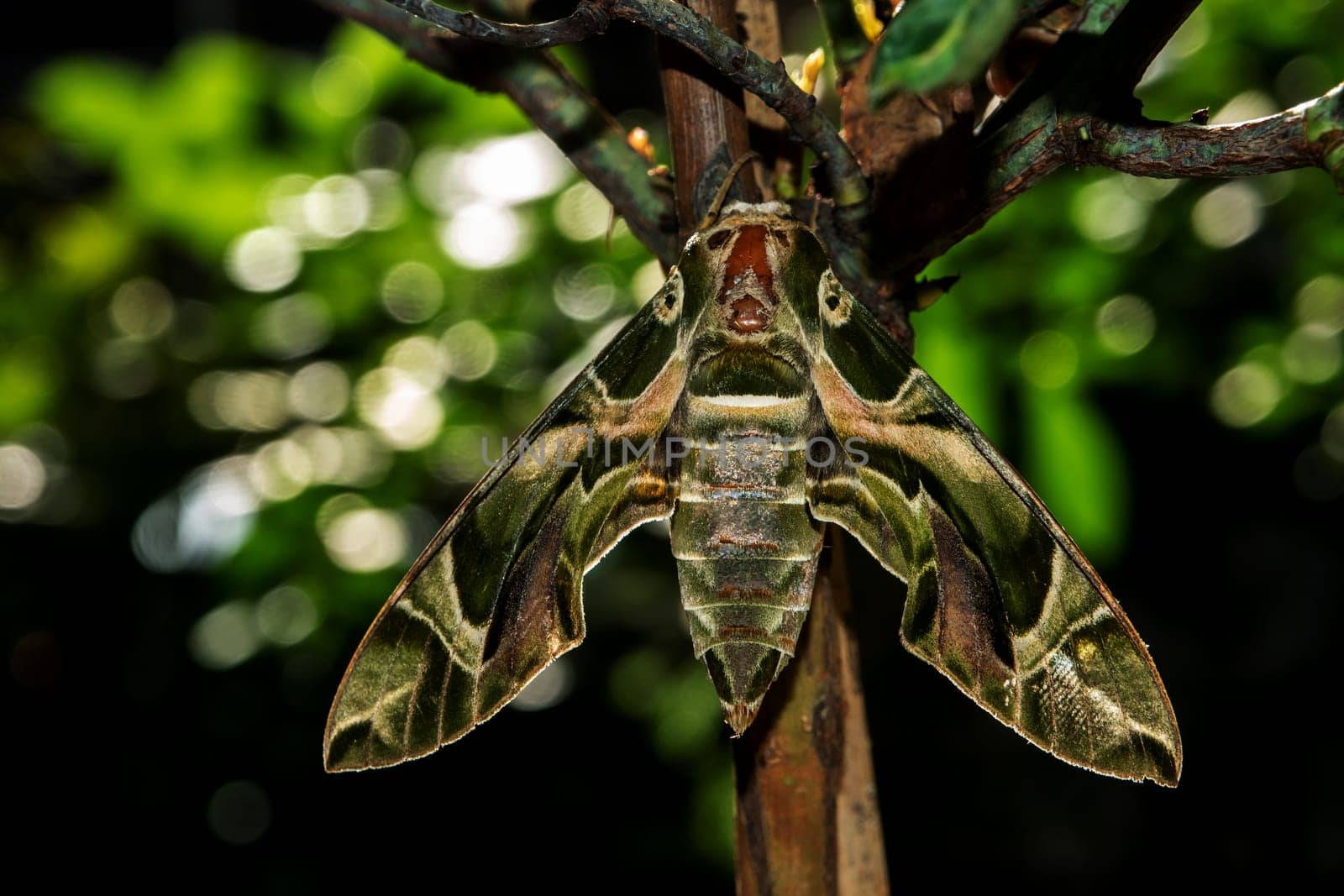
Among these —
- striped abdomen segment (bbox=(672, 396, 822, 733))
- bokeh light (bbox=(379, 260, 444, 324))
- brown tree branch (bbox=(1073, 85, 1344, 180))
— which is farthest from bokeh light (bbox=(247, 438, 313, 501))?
brown tree branch (bbox=(1073, 85, 1344, 180))

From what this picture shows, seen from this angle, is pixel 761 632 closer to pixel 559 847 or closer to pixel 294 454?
pixel 294 454

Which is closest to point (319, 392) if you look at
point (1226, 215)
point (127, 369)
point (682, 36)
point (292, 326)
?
point (292, 326)

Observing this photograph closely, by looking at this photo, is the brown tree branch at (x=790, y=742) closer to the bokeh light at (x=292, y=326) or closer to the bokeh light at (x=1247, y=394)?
the bokeh light at (x=1247, y=394)

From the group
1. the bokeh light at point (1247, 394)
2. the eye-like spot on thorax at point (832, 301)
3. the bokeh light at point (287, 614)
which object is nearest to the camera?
the eye-like spot on thorax at point (832, 301)

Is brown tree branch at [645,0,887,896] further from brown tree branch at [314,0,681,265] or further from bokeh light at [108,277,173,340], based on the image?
bokeh light at [108,277,173,340]

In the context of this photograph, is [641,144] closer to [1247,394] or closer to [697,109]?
[697,109]

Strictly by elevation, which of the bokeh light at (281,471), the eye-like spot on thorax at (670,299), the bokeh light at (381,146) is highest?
the bokeh light at (381,146)

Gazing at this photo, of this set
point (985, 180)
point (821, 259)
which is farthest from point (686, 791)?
point (985, 180)

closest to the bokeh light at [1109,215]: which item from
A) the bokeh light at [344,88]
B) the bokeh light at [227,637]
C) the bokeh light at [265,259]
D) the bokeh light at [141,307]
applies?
the bokeh light at [344,88]
